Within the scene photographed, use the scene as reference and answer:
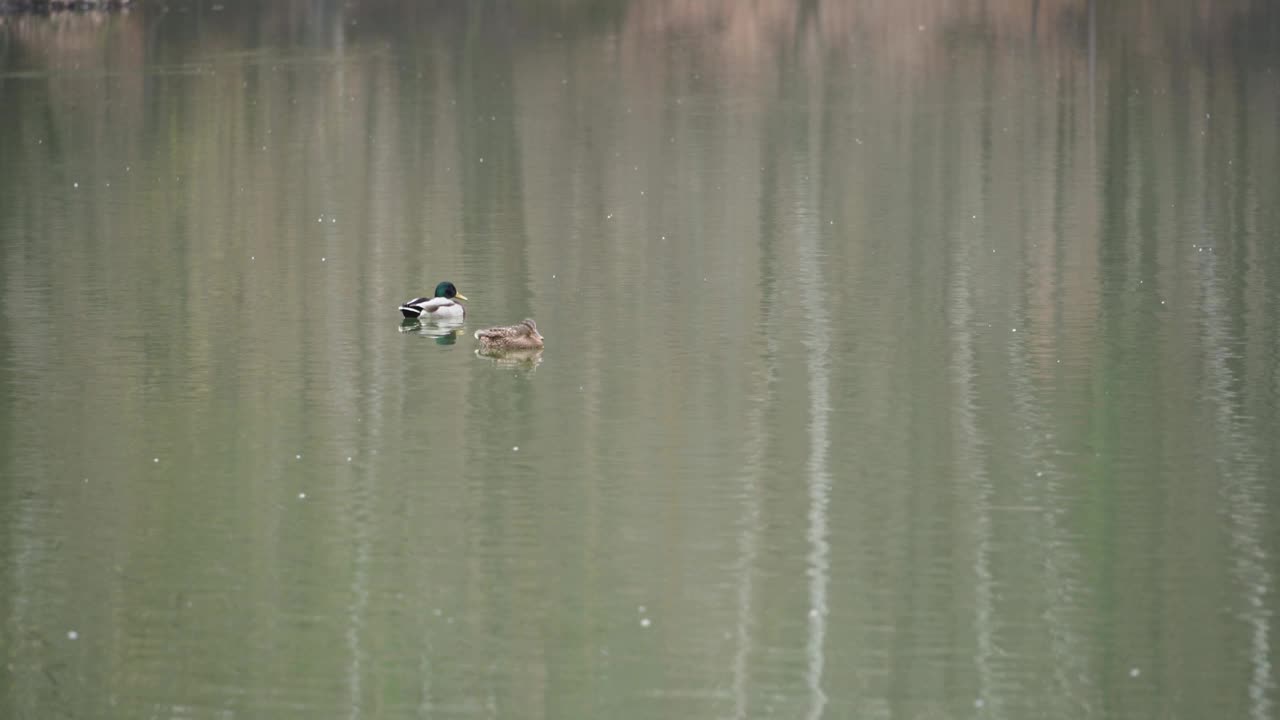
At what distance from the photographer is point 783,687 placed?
1019 centimetres

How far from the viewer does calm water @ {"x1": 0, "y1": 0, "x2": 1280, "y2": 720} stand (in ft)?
34.9

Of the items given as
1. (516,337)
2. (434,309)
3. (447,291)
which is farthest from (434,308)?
(516,337)

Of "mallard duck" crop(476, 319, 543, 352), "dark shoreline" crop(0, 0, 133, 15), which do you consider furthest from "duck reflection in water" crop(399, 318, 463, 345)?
"dark shoreline" crop(0, 0, 133, 15)

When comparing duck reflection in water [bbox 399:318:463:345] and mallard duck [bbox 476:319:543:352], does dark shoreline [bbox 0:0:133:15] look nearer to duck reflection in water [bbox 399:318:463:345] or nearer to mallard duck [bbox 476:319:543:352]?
duck reflection in water [bbox 399:318:463:345]

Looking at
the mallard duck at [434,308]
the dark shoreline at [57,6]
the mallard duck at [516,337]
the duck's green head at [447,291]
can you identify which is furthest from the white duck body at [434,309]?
the dark shoreline at [57,6]

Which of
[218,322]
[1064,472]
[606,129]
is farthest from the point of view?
[606,129]

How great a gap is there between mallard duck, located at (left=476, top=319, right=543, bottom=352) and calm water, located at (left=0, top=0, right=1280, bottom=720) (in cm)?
20

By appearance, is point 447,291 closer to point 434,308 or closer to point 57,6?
point 434,308

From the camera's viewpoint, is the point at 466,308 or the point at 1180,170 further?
the point at 1180,170

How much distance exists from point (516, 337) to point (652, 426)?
317 cm

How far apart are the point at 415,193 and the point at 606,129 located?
8123mm

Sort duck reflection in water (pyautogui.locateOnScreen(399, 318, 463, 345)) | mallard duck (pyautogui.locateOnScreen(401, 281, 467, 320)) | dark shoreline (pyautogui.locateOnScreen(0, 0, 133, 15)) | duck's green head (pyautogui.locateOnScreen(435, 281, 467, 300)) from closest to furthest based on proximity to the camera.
A: duck reflection in water (pyautogui.locateOnScreen(399, 318, 463, 345)), mallard duck (pyautogui.locateOnScreen(401, 281, 467, 320)), duck's green head (pyautogui.locateOnScreen(435, 281, 467, 300)), dark shoreline (pyautogui.locateOnScreen(0, 0, 133, 15))

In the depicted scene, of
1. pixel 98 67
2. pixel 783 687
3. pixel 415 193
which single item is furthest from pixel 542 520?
pixel 98 67

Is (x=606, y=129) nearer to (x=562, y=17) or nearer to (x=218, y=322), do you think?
(x=218, y=322)
